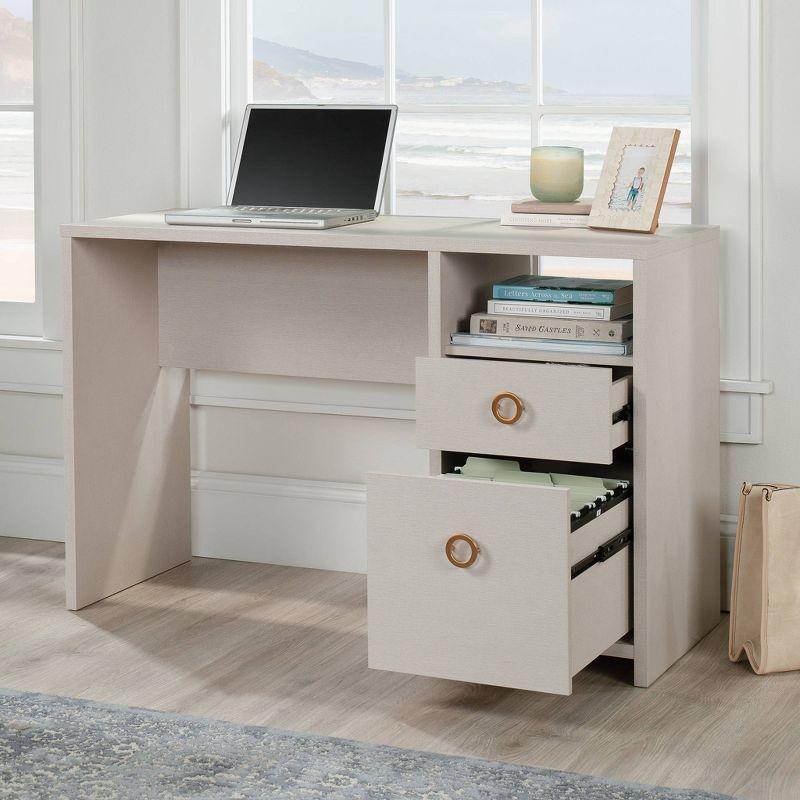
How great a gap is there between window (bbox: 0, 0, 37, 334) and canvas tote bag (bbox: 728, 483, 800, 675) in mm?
1719

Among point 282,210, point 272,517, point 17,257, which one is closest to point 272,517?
point 272,517

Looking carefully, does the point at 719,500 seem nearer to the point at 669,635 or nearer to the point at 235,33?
the point at 669,635

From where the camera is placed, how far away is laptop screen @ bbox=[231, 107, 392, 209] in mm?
2658

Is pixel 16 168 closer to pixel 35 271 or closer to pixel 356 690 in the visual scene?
pixel 35 271

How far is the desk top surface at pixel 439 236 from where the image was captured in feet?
7.09

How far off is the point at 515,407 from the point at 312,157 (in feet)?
2.70

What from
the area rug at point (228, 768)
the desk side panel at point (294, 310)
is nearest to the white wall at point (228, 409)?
the desk side panel at point (294, 310)

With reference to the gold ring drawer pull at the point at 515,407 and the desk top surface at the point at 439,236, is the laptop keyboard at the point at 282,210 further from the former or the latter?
the gold ring drawer pull at the point at 515,407

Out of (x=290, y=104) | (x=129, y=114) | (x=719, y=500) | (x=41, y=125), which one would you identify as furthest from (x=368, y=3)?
(x=719, y=500)

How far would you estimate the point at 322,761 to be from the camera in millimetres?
1934

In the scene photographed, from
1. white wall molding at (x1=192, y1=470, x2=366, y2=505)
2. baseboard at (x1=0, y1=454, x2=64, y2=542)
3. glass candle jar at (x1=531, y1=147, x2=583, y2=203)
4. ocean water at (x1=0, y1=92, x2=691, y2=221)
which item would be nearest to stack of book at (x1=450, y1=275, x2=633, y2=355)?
glass candle jar at (x1=531, y1=147, x2=583, y2=203)

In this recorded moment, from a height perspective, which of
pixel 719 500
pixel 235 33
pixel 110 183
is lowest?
pixel 719 500

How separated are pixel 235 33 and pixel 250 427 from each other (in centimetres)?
84

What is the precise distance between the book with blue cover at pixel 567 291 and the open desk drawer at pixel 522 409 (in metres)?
0.14
